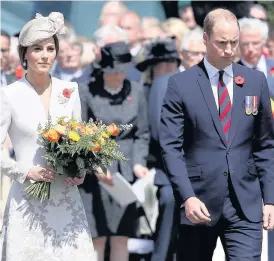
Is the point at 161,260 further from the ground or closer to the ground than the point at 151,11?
closer to the ground

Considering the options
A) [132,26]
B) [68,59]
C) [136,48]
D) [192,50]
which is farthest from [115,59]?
[132,26]

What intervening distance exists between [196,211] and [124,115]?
3355 millimetres

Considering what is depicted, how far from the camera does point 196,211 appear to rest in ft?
21.4

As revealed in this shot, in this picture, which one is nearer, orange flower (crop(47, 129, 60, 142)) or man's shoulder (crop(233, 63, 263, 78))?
orange flower (crop(47, 129, 60, 142))

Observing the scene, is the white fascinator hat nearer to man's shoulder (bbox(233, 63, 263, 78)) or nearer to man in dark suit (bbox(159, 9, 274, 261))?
man in dark suit (bbox(159, 9, 274, 261))

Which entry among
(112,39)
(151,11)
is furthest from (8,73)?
(151,11)

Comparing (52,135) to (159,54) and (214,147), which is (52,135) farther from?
(159,54)

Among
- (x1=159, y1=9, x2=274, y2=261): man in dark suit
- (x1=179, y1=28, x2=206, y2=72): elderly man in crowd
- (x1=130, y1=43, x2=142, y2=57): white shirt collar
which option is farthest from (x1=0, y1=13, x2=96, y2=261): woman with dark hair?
(x1=130, y1=43, x2=142, y2=57): white shirt collar

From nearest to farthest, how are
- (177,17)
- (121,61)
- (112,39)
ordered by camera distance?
1. (121,61)
2. (112,39)
3. (177,17)

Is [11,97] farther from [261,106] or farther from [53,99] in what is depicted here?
[261,106]

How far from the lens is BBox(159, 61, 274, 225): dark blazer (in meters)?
6.74

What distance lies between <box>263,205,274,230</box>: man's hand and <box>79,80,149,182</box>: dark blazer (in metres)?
3.11

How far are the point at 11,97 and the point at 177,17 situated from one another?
6.21 meters

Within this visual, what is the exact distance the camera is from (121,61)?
989 centimetres
